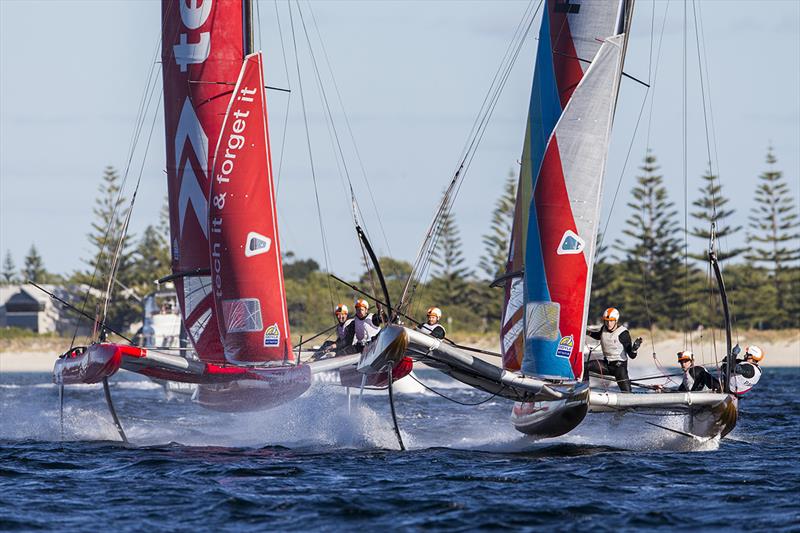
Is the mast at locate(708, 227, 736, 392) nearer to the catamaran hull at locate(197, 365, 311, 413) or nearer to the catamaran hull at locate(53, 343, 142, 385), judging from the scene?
the catamaran hull at locate(197, 365, 311, 413)

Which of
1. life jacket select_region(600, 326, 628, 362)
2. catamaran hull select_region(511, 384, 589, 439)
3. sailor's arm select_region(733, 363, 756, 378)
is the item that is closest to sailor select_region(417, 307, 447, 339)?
catamaran hull select_region(511, 384, 589, 439)

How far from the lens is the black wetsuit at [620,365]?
2217cm

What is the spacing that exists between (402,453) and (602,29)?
6.86 meters

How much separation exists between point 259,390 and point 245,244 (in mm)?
2499

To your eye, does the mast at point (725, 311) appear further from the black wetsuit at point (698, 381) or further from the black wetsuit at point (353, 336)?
the black wetsuit at point (353, 336)

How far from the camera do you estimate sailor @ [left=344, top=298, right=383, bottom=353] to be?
24.6 metres

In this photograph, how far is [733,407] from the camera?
21.7m

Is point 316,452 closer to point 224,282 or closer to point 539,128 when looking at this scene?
point 224,282

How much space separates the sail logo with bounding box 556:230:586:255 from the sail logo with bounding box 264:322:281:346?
578cm

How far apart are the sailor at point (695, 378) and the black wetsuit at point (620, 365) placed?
1.07 meters

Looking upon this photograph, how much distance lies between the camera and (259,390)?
25.0 meters

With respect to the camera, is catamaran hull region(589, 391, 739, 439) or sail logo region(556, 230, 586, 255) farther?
sail logo region(556, 230, 586, 255)

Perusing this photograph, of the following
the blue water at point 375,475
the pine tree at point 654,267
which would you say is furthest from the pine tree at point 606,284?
the blue water at point 375,475

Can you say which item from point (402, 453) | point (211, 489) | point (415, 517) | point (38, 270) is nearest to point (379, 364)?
point (402, 453)
